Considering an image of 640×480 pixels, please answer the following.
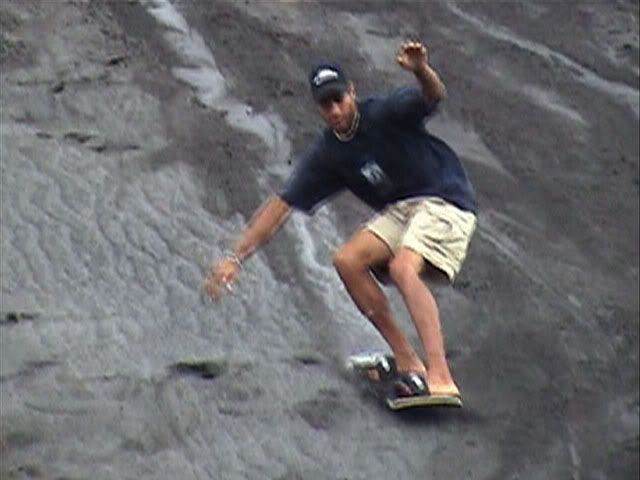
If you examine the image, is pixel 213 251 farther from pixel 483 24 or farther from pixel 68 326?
pixel 483 24

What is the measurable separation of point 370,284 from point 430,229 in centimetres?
42

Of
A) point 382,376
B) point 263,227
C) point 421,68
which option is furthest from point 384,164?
point 382,376

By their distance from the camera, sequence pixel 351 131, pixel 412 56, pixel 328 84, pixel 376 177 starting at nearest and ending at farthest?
pixel 412 56, pixel 328 84, pixel 351 131, pixel 376 177

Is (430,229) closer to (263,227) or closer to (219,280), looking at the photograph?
(263,227)

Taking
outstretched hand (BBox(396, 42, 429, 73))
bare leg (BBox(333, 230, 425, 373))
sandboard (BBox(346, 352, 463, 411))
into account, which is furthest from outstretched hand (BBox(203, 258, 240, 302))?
outstretched hand (BBox(396, 42, 429, 73))

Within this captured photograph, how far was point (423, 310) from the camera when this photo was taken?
9.28 m

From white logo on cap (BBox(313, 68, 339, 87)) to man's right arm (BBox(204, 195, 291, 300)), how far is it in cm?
67

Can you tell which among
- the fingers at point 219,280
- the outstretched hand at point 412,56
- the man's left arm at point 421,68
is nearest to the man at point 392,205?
the fingers at point 219,280

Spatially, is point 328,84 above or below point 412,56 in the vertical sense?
below

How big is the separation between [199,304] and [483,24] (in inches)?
188

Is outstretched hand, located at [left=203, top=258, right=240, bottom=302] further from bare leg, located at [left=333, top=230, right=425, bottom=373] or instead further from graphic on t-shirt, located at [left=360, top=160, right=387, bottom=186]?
graphic on t-shirt, located at [left=360, top=160, right=387, bottom=186]

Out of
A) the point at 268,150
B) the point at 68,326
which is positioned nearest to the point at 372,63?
the point at 268,150

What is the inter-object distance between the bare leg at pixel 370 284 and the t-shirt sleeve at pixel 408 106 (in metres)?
0.63

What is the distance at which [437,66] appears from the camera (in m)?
13.6
